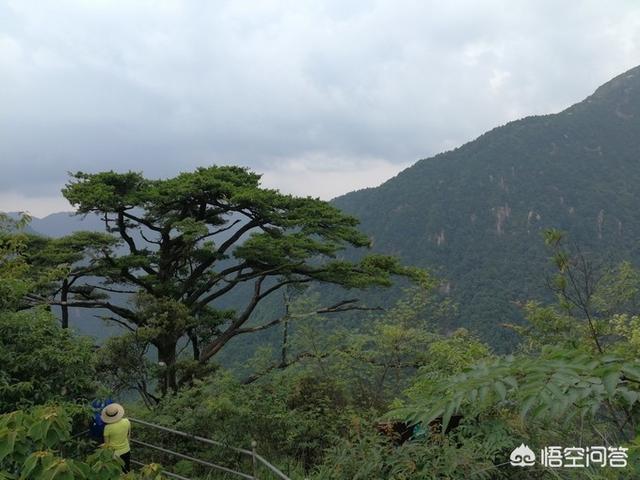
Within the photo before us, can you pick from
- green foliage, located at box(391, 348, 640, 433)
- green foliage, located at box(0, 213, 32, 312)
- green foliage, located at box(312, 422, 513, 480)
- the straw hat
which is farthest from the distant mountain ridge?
green foliage, located at box(391, 348, 640, 433)

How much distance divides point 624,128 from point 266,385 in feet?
393

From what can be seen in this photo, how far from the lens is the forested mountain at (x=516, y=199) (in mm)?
72562

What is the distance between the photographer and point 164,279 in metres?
15.3

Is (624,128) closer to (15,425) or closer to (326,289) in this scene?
(326,289)

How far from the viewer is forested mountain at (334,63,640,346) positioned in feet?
238

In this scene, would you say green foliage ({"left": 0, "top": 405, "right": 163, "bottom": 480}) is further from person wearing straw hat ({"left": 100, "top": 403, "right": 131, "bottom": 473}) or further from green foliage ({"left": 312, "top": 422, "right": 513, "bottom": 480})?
person wearing straw hat ({"left": 100, "top": 403, "right": 131, "bottom": 473})

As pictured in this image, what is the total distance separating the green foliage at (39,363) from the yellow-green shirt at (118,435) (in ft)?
1.58

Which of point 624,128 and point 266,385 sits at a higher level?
point 624,128

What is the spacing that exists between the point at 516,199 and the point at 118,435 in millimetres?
97774

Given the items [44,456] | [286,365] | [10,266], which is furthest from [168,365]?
[44,456]

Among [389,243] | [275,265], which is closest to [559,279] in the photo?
[275,265]

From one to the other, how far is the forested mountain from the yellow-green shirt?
5552 cm

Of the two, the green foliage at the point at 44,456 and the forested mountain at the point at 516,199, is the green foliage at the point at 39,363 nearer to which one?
the green foliage at the point at 44,456

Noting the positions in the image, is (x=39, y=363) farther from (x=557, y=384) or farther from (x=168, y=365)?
(x=168, y=365)
